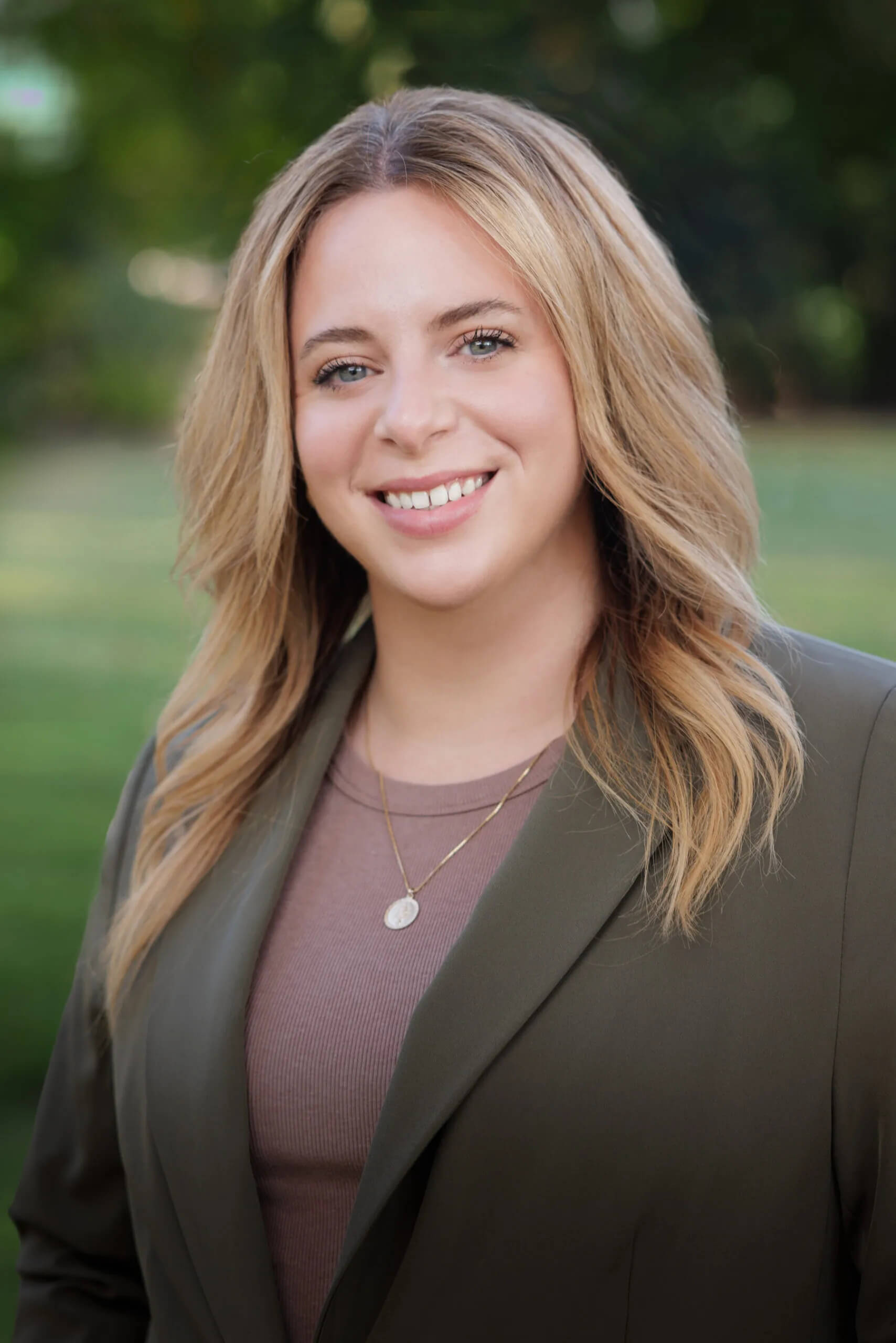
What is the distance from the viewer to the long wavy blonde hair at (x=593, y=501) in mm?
1649

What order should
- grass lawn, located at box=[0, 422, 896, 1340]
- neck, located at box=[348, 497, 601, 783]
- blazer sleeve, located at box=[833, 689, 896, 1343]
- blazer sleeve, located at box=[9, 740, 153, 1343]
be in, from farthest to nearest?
1. grass lawn, located at box=[0, 422, 896, 1340]
2. blazer sleeve, located at box=[9, 740, 153, 1343]
3. neck, located at box=[348, 497, 601, 783]
4. blazer sleeve, located at box=[833, 689, 896, 1343]

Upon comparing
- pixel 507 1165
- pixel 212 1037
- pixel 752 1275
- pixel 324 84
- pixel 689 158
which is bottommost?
pixel 752 1275

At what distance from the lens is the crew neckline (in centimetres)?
181

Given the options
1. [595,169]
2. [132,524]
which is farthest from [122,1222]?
[132,524]

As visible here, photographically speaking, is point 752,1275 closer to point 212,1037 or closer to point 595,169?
point 212,1037

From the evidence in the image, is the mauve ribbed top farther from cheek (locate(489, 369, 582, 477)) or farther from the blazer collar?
cheek (locate(489, 369, 582, 477))

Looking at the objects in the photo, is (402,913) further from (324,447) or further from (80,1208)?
(80,1208)

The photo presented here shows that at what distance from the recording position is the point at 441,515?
1.75m

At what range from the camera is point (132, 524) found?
4480 millimetres

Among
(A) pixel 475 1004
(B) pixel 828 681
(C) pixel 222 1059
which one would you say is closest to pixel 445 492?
(B) pixel 828 681

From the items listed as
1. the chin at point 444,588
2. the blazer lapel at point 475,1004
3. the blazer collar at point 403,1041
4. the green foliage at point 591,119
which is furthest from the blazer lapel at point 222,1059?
the green foliage at point 591,119

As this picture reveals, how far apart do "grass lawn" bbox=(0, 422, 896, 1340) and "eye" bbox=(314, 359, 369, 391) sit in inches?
69.6

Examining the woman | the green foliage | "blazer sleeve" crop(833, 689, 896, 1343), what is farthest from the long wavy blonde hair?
the green foliage

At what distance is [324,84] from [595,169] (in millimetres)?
1243
